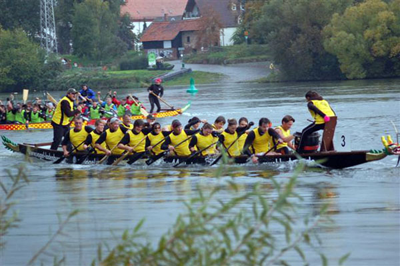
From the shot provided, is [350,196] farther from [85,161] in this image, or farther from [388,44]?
[388,44]

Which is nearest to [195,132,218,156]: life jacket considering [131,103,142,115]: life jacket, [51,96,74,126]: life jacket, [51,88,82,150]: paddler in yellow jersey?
[51,88,82,150]: paddler in yellow jersey

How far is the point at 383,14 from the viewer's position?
50344 mm

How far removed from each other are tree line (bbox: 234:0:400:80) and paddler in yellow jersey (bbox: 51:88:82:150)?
3464 cm

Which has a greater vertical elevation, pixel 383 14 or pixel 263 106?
pixel 383 14

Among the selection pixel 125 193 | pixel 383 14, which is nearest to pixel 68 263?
pixel 125 193

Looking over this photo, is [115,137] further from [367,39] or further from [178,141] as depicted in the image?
[367,39]

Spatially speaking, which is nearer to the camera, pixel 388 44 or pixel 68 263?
pixel 68 263

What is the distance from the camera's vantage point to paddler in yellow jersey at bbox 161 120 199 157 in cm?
1686

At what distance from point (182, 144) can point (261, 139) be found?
2041 millimetres

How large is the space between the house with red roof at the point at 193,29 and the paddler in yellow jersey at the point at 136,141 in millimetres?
63190

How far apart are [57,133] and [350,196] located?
8.65 metres

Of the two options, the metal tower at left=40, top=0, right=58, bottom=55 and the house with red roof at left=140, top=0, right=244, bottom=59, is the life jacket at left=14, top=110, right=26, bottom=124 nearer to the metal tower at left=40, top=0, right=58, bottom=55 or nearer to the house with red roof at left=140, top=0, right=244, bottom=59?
the metal tower at left=40, top=0, right=58, bottom=55

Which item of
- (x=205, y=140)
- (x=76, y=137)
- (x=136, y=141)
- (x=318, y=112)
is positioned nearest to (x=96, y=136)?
(x=76, y=137)

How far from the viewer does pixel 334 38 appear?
52.0 metres
